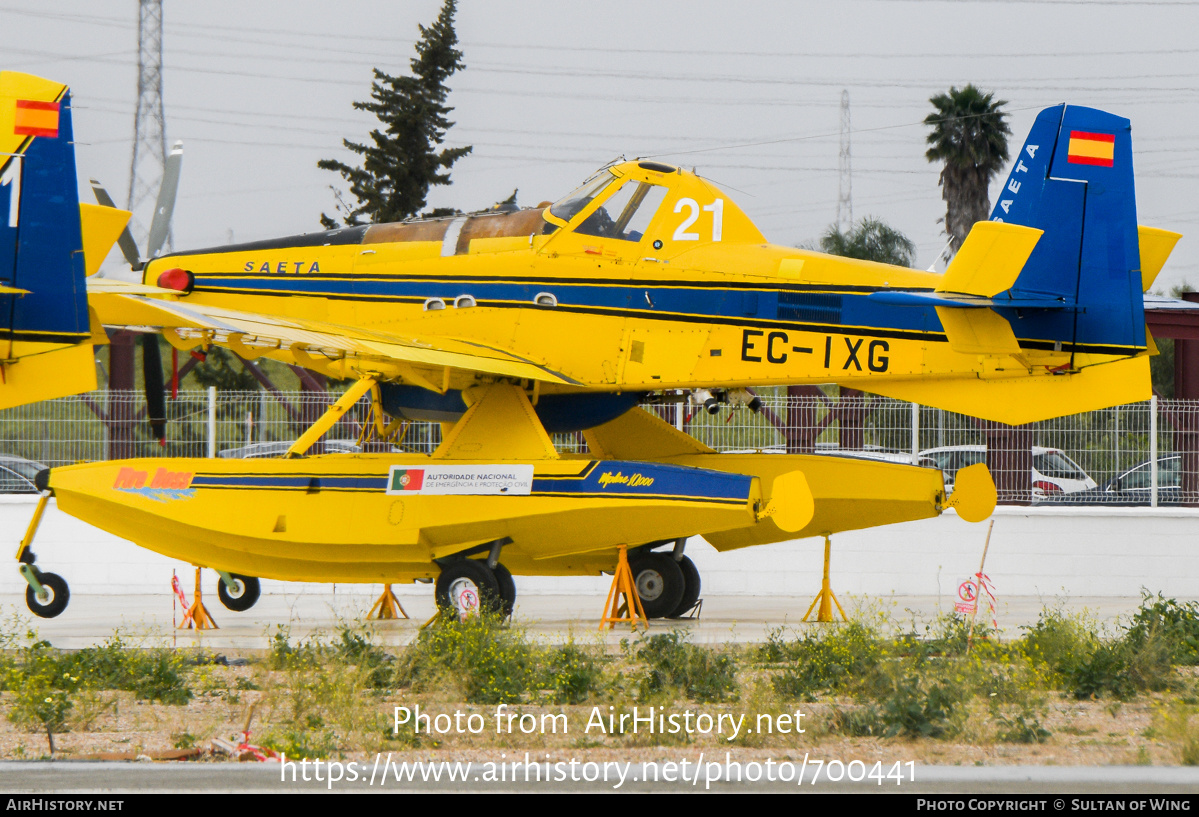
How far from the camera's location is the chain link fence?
57.3 ft

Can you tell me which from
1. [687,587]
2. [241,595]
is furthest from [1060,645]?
[241,595]

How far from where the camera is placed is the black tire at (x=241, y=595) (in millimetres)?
14719

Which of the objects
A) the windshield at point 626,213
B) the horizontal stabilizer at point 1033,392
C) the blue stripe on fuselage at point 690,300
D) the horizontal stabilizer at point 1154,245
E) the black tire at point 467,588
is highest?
the windshield at point 626,213

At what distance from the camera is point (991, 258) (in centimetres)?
1103

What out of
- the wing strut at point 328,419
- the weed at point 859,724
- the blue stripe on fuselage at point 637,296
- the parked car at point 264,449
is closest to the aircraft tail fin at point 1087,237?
the blue stripe on fuselage at point 637,296

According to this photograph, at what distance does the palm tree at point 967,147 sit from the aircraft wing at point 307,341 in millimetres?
32023

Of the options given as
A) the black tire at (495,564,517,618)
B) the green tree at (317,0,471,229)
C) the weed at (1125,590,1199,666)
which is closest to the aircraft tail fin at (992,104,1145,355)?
the weed at (1125,590,1199,666)

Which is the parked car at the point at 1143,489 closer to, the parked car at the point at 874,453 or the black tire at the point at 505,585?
the parked car at the point at 874,453

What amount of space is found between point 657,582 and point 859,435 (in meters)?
4.79

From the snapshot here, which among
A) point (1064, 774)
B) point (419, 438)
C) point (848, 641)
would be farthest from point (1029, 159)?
point (419, 438)

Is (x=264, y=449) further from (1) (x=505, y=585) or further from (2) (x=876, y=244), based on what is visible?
(2) (x=876, y=244)

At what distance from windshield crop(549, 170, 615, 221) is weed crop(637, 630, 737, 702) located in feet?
16.9

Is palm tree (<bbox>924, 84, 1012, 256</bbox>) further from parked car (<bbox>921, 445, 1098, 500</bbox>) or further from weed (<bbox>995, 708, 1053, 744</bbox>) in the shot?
weed (<bbox>995, 708, 1053, 744</bbox>)

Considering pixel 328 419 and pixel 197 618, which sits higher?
pixel 328 419
